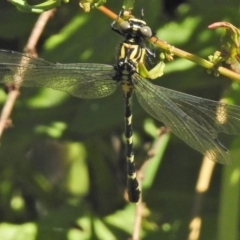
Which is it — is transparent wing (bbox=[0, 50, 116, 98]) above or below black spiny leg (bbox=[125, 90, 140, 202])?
above

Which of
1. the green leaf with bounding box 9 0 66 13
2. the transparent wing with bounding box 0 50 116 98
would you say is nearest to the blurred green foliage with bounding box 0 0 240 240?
the transparent wing with bounding box 0 50 116 98

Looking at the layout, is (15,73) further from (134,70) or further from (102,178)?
(102,178)

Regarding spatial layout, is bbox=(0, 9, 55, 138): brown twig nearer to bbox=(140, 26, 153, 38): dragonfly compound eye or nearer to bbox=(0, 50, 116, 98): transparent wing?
bbox=(0, 50, 116, 98): transparent wing

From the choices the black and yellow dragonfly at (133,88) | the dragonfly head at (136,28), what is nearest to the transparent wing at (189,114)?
the black and yellow dragonfly at (133,88)

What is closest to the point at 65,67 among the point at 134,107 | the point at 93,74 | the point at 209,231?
the point at 93,74

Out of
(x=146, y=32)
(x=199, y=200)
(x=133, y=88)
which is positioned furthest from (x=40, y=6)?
(x=199, y=200)

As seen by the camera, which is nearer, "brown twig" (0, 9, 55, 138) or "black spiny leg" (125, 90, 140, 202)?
"brown twig" (0, 9, 55, 138)

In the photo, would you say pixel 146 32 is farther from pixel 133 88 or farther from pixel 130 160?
pixel 130 160

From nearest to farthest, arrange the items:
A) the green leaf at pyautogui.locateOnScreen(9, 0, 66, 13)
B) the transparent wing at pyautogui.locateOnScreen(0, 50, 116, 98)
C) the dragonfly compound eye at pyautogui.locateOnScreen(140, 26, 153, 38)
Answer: the green leaf at pyautogui.locateOnScreen(9, 0, 66, 13) < the dragonfly compound eye at pyautogui.locateOnScreen(140, 26, 153, 38) < the transparent wing at pyautogui.locateOnScreen(0, 50, 116, 98)
